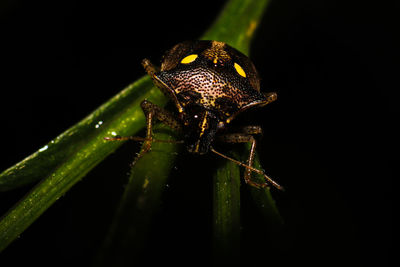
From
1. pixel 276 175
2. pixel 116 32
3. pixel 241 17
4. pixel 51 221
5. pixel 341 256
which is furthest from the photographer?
pixel 116 32

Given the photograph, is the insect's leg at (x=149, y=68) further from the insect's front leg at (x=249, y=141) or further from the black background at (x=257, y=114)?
the insect's front leg at (x=249, y=141)

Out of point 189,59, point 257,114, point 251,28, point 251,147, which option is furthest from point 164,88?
point 251,28

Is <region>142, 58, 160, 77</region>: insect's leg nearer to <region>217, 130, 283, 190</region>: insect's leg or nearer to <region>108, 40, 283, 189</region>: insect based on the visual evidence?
<region>108, 40, 283, 189</region>: insect

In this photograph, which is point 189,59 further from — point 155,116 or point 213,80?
point 155,116

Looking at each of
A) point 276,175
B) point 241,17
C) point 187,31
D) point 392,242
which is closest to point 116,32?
point 187,31

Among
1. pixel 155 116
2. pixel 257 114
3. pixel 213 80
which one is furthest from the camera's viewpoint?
pixel 257 114

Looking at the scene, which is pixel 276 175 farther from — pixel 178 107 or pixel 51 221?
pixel 51 221

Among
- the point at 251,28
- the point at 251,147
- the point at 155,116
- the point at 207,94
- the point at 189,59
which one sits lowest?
the point at 251,147
